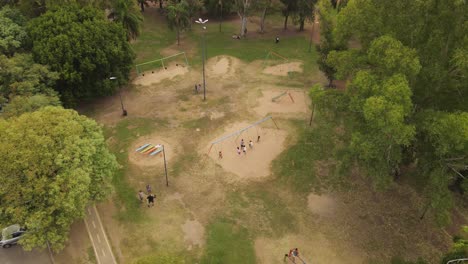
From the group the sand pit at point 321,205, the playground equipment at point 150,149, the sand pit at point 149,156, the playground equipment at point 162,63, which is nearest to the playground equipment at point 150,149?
the playground equipment at point 150,149

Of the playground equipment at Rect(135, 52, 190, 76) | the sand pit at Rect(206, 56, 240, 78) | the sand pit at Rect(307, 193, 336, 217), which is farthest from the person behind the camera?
the playground equipment at Rect(135, 52, 190, 76)

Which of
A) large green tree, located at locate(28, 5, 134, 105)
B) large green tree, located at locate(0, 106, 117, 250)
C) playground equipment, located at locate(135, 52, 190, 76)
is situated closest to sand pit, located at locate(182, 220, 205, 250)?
large green tree, located at locate(0, 106, 117, 250)

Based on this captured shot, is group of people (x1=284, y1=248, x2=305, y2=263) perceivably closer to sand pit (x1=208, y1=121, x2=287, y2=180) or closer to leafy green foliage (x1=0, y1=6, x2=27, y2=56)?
sand pit (x1=208, y1=121, x2=287, y2=180)

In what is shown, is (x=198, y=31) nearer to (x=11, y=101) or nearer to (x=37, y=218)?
(x=11, y=101)

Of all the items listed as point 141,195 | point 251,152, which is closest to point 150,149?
point 141,195

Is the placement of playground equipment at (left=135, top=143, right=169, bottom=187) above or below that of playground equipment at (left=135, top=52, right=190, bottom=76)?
below

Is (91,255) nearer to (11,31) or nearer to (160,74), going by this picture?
(11,31)

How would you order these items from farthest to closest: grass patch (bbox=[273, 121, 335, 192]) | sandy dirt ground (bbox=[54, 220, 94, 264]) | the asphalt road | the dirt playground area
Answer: grass patch (bbox=[273, 121, 335, 192]), the dirt playground area, sandy dirt ground (bbox=[54, 220, 94, 264]), the asphalt road

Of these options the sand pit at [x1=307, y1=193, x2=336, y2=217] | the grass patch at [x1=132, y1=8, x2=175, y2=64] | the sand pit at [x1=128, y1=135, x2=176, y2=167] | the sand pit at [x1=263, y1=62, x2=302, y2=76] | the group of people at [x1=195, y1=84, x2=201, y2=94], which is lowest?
the sand pit at [x1=307, y1=193, x2=336, y2=217]
